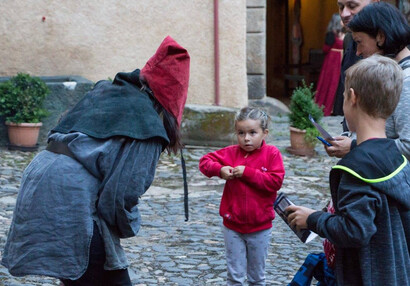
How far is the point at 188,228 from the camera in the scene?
6.53 m

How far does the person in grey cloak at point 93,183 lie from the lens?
3.33m

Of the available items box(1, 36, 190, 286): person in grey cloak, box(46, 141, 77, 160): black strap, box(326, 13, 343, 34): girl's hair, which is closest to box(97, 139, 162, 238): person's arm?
box(1, 36, 190, 286): person in grey cloak

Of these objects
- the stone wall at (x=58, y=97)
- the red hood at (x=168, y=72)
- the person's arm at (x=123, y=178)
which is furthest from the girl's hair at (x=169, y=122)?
the stone wall at (x=58, y=97)

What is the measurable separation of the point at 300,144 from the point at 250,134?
5.63m

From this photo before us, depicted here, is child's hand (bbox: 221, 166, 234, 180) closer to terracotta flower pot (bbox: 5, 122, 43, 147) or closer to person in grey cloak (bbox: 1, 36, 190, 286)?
person in grey cloak (bbox: 1, 36, 190, 286)

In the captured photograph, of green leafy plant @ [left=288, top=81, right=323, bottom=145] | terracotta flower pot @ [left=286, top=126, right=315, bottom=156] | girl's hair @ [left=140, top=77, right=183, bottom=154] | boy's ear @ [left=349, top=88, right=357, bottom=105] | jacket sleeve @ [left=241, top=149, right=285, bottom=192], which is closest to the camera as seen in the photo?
boy's ear @ [left=349, top=88, right=357, bottom=105]

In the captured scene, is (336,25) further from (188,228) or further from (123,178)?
(123,178)

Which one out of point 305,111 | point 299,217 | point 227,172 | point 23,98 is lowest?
point 305,111

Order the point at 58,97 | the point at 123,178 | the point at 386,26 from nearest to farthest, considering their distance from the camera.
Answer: the point at 123,178 → the point at 386,26 → the point at 58,97

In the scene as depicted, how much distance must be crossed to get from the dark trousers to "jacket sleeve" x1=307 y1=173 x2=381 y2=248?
1.02 metres

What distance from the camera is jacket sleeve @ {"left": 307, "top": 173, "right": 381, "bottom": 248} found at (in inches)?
109

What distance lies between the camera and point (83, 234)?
3334mm

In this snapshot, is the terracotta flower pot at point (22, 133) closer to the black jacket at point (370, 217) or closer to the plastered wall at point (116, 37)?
the plastered wall at point (116, 37)

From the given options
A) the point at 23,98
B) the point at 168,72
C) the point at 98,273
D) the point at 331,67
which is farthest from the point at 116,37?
the point at 98,273
